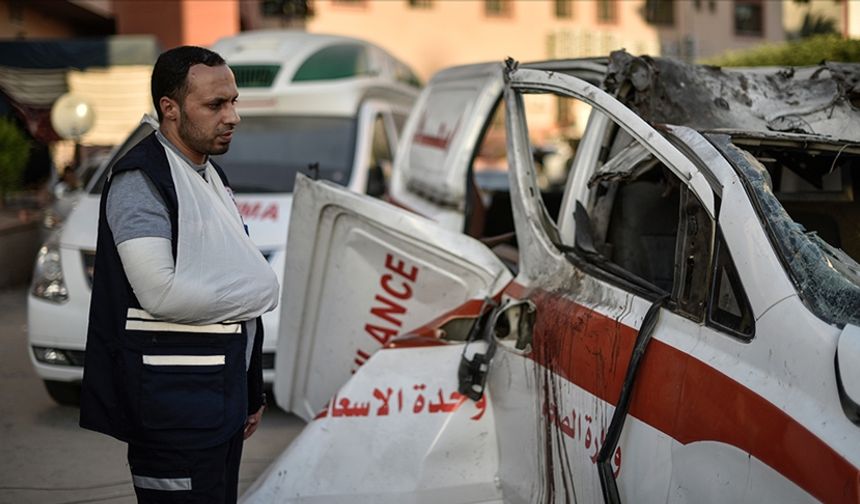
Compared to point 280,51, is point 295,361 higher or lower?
lower

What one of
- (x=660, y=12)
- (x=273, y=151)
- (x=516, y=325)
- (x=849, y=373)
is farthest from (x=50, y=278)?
(x=660, y=12)

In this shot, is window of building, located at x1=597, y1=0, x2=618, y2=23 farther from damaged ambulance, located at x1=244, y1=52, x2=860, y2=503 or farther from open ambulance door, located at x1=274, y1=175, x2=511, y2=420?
open ambulance door, located at x1=274, y1=175, x2=511, y2=420

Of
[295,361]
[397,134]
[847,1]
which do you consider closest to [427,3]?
[847,1]

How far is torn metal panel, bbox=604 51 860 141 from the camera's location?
3705mm

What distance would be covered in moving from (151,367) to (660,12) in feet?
145

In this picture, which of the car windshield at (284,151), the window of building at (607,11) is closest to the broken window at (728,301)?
the car windshield at (284,151)

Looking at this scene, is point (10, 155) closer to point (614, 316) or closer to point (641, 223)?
point (641, 223)

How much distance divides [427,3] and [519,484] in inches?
1451

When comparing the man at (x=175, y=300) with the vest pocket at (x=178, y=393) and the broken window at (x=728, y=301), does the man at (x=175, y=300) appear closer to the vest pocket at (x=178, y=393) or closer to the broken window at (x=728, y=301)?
the vest pocket at (x=178, y=393)

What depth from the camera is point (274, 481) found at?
12.9 ft

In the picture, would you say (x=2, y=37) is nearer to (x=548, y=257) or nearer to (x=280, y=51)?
(x=280, y=51)

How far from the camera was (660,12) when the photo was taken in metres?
44.3

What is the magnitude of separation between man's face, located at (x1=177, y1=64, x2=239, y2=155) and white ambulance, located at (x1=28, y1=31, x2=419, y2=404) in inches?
124

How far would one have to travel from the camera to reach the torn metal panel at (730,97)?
146 inches
